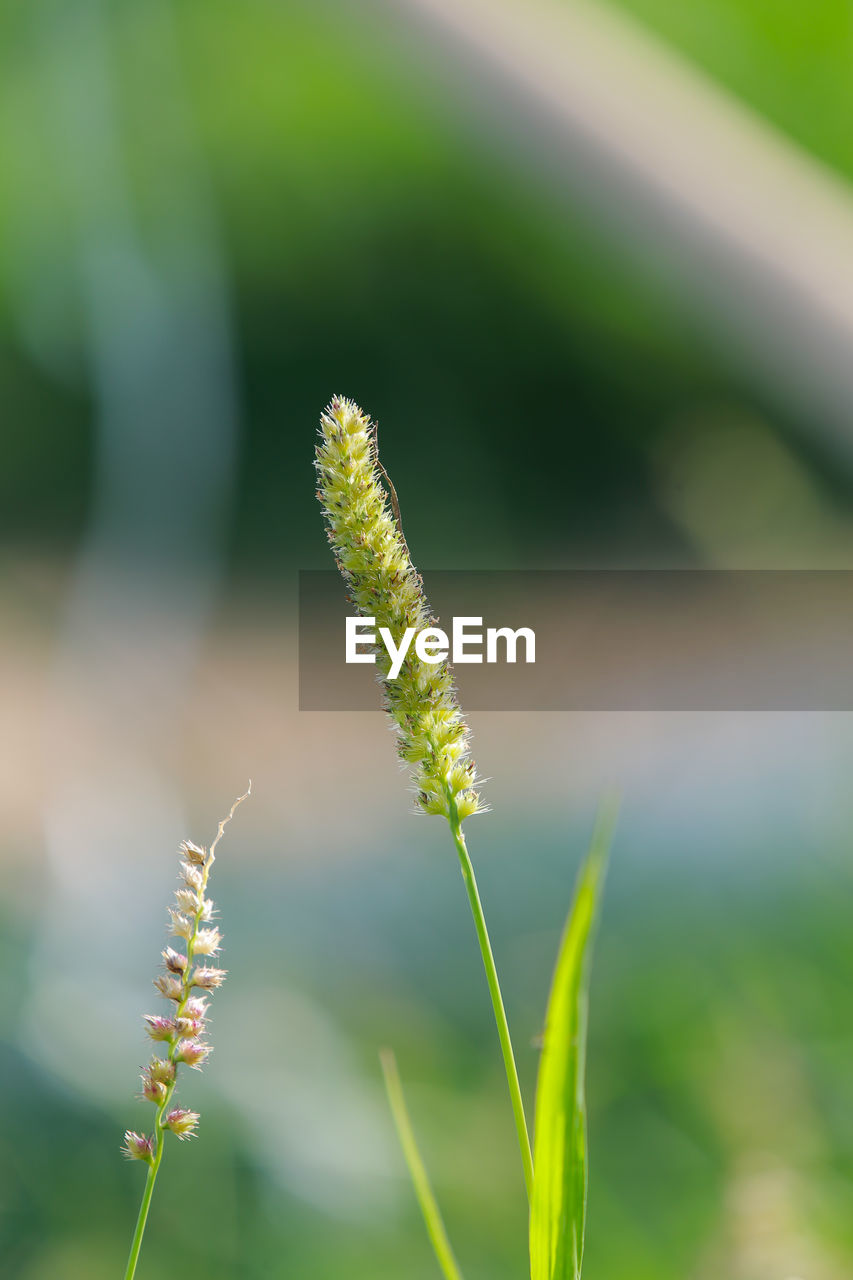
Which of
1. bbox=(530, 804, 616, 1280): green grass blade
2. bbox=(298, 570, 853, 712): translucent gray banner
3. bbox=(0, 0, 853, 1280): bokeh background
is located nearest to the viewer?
bbox=(530, 804, 616, 1280): green grass blade

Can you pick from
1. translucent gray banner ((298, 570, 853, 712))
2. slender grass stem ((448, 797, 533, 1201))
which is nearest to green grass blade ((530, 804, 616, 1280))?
slender grass stem ((448, 797, 533, 1201))

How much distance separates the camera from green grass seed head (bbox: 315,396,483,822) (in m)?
0.14

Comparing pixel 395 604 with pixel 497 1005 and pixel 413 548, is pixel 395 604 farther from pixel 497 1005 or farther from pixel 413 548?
pixel 413 548

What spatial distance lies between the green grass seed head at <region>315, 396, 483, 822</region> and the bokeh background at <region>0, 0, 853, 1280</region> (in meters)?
0.24

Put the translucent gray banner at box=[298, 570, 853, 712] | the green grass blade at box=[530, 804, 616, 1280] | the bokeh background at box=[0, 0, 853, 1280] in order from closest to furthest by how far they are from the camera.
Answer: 1. the green grass blade at box=[530, 804, 616, 1280]
2. the bokeh background at box=[0, 0, 853, 1280]
3. the translucent gray banner at box=[298, 570, 853, 712]

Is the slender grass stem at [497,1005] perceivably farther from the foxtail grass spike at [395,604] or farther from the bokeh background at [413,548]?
the bokeh background at [413,548]

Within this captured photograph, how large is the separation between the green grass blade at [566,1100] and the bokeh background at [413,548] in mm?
214

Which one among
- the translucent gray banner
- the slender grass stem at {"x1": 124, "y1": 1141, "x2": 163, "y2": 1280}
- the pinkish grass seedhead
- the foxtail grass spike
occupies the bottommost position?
the slender grass stem at {"x1": 124, "y1": 1141, "x2": 163, "y2": 1280}

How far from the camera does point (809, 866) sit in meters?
0.66

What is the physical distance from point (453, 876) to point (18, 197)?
0.81 meters

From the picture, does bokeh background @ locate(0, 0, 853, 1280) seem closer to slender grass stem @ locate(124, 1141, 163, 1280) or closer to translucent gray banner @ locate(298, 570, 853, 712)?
translucent gray banner @ locate(298, 570, 853, 712)

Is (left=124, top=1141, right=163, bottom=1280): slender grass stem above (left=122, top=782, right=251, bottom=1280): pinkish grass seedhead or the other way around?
the other way around

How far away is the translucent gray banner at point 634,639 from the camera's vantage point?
40.6 inches

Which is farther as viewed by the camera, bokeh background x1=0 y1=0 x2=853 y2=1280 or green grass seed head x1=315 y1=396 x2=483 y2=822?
bokeh background x1=0 y1=0 x2=853 y2=1280
